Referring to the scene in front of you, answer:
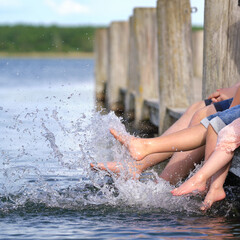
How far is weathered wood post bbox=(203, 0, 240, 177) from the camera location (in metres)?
4.86

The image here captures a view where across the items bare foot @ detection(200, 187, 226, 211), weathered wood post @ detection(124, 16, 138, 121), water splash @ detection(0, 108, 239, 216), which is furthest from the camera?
weathered wood post @ detection(124, 16, 138, 121)

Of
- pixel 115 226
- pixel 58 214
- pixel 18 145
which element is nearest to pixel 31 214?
pixel 58 214

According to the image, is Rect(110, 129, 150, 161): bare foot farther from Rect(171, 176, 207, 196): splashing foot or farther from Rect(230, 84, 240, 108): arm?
Rect(230, 84, 240, 108): arm

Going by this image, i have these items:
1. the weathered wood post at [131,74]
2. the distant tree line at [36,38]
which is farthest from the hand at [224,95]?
the distant tree line at [36,38]

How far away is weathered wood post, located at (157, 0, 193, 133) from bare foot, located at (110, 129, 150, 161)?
2625 millimetres

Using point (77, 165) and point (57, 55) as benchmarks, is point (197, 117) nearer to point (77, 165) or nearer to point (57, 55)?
point (77, 165)

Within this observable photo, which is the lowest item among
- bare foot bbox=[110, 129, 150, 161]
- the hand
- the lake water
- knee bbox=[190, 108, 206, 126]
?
the lake water

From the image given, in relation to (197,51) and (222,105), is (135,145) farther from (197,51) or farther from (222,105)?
(197,51)

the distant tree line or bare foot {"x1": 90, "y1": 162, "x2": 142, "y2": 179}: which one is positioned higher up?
the distant tree line

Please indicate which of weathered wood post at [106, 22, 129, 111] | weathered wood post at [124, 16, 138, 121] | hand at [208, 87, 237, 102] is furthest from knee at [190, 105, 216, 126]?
weathered wood post at [106, 22, 129, 111]

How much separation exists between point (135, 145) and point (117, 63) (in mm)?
8891

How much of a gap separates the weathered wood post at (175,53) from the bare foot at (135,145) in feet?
8.61

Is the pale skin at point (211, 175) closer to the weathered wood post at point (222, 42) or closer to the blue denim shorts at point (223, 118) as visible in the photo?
the blue denim shorts at point (223, 118)

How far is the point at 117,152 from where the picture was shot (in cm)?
428
